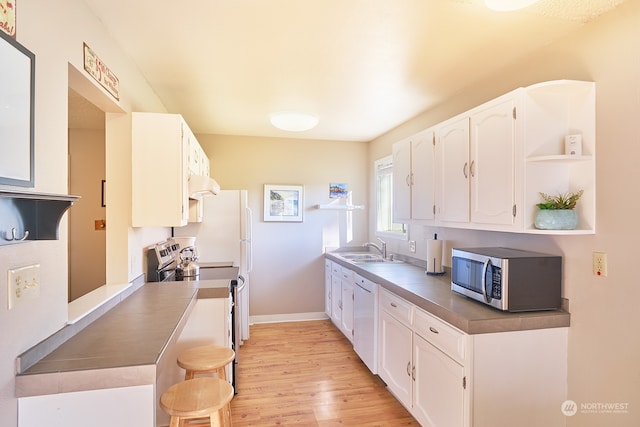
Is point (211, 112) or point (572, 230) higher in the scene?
point (211, 112)

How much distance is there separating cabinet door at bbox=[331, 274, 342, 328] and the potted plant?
95.6 inches

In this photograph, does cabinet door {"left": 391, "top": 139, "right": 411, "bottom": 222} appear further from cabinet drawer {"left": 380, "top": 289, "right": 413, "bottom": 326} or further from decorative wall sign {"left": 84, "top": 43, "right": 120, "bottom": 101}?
decorative wall sign {"left": 84, "top": 43, "right": 120, "bottom": 101}

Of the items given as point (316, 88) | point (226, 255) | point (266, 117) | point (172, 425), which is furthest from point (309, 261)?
point (172, 425)

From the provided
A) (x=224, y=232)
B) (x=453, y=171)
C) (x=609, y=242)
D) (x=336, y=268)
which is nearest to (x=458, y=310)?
(x=609, y=242)

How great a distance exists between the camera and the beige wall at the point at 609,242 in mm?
1549

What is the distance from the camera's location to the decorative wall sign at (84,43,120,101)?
1.61 metres

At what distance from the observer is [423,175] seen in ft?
9.23

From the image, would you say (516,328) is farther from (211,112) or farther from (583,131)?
(211,112)

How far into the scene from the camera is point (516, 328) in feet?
5.74

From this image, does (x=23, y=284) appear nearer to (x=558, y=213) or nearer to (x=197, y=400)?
(x=197, y=400)

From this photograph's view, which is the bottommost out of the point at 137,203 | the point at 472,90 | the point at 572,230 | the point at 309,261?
the point at 309,261

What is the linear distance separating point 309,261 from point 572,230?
3.22 metres

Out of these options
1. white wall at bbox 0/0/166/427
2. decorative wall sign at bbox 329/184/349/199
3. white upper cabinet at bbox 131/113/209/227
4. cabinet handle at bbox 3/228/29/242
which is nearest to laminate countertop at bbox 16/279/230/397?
white wall at bbox 0/0/166/427

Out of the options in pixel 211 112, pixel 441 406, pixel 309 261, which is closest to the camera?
pixel 441 406
